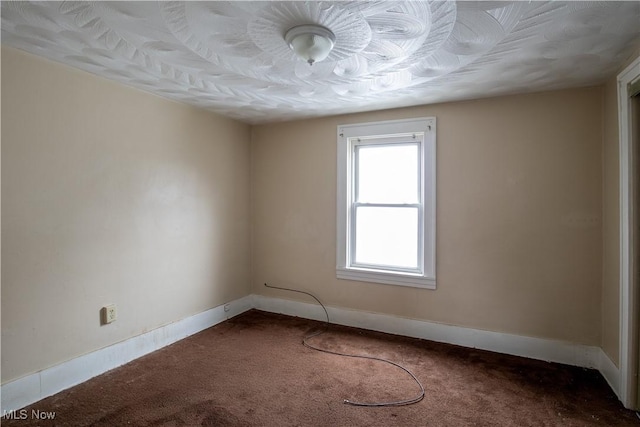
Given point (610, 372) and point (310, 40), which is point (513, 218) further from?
point (310, 40)

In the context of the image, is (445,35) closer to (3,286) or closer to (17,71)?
(17,71)

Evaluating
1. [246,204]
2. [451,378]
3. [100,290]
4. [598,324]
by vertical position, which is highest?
[246,204]

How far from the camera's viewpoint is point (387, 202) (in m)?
3.47

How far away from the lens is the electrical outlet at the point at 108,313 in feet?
8.46

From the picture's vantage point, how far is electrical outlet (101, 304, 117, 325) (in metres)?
2.58

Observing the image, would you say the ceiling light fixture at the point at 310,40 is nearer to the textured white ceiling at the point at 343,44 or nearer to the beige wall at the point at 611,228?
the textured white ceiling at the point at 343,44

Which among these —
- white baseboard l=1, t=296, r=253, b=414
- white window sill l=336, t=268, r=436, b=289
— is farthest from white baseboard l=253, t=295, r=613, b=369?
white baseboard l=1, t=296, r=253, b=414

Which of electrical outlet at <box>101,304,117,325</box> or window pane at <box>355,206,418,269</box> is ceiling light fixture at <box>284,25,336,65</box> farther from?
electrical outlet at <box>101,304,117,325</box>

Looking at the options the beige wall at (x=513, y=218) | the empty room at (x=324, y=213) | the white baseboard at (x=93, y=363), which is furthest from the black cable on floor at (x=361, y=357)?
the white baseboard at (x=93, y=363)

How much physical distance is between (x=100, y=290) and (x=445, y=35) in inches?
114

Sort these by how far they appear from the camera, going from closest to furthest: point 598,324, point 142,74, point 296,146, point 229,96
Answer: point 142,74
point 598,324
point 229,96
point 296,146

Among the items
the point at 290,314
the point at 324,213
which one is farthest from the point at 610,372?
the point at 290,314

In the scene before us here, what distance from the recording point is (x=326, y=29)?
1794 millimetres

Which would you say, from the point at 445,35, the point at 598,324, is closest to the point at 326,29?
the point at 445,35
